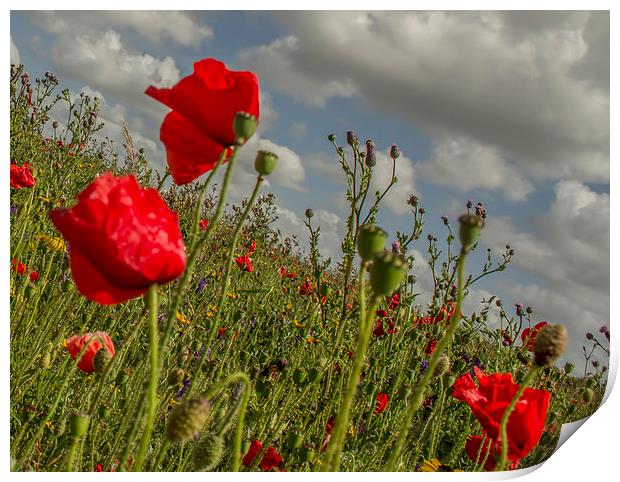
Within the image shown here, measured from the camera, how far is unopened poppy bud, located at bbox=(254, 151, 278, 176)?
2.02 ft

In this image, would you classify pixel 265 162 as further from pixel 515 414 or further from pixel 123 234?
pixel 515 414

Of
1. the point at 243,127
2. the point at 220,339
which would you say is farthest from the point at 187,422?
the point at 220,339

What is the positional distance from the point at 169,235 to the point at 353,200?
49.1 inches

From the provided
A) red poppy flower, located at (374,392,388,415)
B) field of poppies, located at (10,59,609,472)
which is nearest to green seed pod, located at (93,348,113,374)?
field of poppies, located at (10,59,609,472)

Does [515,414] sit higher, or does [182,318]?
[515,414]

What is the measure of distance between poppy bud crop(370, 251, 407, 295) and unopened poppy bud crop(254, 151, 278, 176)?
17 cm

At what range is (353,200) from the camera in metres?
1.75

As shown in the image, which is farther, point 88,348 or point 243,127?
point 88,348

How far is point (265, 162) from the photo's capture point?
2.03 ft

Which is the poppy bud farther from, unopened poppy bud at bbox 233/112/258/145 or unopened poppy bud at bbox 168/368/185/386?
unopened poppy bud at bbox 168/368/185/386

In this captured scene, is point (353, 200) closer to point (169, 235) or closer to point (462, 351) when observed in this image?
point (462, 351)

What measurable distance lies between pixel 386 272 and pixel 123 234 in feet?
0.69

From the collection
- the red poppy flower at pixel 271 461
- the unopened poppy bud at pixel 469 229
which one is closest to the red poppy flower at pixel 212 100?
the unopened poppy bud at pixel 469 229
